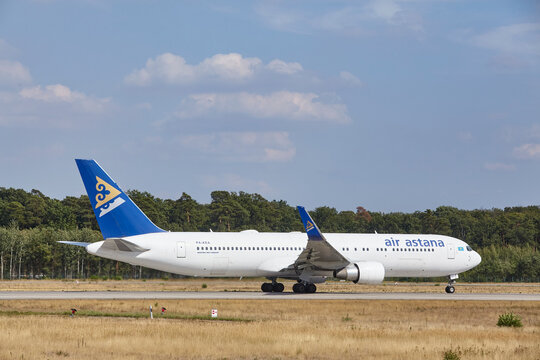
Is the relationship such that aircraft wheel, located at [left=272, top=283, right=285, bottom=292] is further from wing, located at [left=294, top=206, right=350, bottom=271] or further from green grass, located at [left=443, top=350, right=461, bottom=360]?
green grass, located at [left=443, top=350, right=461, bottom=360]

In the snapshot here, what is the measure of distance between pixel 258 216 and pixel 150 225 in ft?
298

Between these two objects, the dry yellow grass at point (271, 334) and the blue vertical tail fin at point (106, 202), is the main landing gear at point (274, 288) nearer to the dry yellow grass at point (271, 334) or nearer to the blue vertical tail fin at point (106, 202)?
the blue vertical tail fin at point (106, 202)

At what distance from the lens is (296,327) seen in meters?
24.9

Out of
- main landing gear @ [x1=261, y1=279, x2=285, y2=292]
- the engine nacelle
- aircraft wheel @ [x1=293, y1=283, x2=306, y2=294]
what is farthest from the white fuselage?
the engine nacelle

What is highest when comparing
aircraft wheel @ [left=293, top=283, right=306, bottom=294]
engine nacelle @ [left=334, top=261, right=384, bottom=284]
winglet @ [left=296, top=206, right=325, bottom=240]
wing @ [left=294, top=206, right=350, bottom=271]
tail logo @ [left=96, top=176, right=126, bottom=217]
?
tail logo @ [left=96, top=176, right=126, bottom=217]

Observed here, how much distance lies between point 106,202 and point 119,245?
2736 millimetres

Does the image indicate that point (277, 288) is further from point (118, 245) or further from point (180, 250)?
point (118, 245)

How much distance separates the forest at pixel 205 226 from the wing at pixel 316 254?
39.4 meters

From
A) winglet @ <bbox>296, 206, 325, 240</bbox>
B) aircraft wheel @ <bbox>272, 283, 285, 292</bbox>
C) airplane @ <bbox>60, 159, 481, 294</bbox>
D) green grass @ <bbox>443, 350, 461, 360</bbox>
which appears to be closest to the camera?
green grass @ <bbox>443, 350, 461, 360</bbox>

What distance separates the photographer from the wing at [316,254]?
39625 mm

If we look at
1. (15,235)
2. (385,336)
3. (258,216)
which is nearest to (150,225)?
(385,336)

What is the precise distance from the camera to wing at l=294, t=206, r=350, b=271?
39625 mm

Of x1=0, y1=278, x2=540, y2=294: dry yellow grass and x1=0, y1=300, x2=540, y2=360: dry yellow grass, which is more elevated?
x1=0, y1=278, x2=540, y2=294: dry yellow grass

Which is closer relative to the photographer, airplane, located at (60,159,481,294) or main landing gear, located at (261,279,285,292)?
airplane, located at (60,159,481,294)
